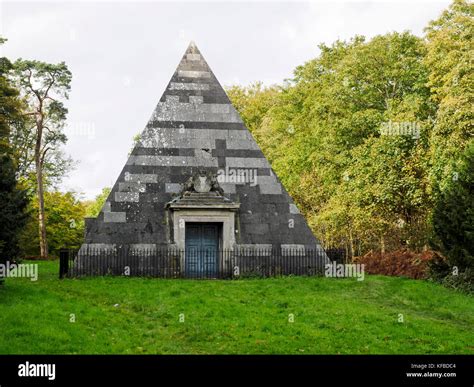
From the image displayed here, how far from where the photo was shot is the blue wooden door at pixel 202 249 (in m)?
23.3

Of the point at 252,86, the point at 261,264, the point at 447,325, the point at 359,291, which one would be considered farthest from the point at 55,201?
the point at 447,325

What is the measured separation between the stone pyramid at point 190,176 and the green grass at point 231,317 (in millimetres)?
2541

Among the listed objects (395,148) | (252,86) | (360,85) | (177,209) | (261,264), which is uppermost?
(252,86)

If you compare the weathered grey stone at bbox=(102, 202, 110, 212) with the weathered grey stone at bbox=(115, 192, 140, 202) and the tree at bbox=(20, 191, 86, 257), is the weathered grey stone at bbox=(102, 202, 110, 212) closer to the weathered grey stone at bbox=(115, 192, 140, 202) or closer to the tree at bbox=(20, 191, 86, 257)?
the weathered grey stone at bbox=(115, 192, 140, 202)

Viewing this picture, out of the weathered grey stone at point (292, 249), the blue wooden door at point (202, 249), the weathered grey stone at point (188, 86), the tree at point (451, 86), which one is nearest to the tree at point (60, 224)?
the weathered grey stone at point (188, 86)

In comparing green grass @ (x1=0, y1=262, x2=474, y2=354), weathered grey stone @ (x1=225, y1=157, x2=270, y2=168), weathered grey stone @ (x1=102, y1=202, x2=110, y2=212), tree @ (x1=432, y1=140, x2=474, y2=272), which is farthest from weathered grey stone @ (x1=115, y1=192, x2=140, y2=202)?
tree @ (x1=432, y1=140, x2=474, y2=272)

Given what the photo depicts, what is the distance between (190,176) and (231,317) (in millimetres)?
9336

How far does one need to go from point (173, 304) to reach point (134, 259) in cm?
614

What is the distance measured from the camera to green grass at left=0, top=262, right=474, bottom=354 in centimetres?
1285

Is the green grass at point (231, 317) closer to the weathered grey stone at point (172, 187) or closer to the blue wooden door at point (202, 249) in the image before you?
the blue wooden door at point (202, 249)

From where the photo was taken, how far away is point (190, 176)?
78.6 feet

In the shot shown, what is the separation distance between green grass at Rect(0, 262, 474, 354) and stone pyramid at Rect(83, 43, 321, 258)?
2541 mm

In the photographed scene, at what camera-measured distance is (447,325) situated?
51.1ft
